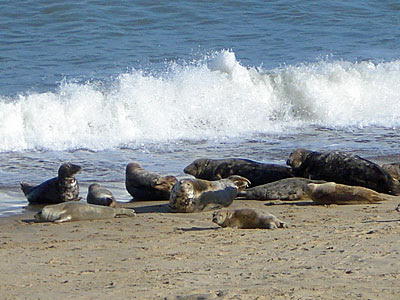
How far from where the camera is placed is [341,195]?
756cm

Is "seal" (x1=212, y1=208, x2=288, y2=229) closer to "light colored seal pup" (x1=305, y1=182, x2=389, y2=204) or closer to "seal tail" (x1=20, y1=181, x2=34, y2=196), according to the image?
"light colored seal pup" (x1=305, y1=182, x2=389, y2=204)

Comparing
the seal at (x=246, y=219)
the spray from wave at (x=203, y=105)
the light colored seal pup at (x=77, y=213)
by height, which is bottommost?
the spray from wave at (x=203, y=105)

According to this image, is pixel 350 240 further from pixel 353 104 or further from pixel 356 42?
pixel 356 42

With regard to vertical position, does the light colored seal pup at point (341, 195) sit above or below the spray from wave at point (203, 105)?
above

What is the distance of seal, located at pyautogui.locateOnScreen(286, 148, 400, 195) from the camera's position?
26.6 ft

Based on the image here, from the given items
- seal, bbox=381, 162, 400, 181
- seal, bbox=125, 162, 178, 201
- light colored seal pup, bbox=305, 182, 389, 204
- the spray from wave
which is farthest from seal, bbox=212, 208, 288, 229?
the spray from wave

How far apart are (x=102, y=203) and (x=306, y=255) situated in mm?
3008

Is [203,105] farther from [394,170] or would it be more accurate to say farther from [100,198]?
[100,198]

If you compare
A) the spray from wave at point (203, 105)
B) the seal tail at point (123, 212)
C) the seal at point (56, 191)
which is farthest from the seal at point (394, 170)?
the spray from wave at point (203, 105)

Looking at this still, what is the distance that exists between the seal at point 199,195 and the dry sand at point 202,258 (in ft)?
0.50

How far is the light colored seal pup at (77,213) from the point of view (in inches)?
276

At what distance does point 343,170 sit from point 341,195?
838 millimetres

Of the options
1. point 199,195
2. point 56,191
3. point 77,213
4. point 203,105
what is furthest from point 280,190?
point 203,105

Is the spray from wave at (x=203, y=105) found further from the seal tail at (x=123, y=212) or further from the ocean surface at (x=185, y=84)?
the seal tail at (x=123, y=212)
